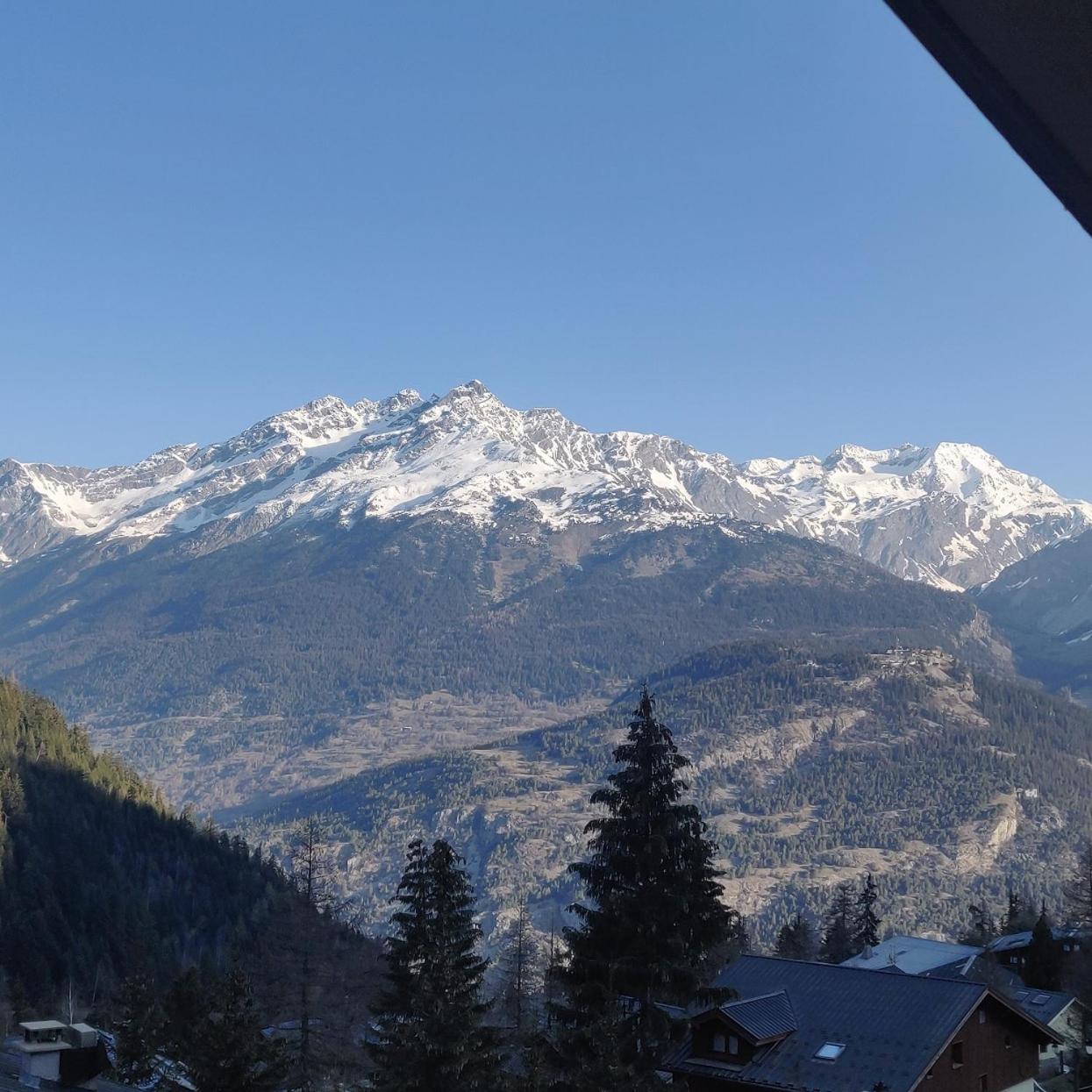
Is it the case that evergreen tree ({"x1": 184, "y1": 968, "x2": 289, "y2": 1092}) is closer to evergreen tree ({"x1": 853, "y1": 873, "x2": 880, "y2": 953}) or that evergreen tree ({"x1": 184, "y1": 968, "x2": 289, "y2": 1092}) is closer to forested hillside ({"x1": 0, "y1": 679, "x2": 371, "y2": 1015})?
forested hillside ({"x1": 0, "y1": 679, "x2": 371, "y2": 1015})

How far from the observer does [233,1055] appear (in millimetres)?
28656

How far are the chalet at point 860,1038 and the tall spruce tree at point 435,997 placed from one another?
5633 mm

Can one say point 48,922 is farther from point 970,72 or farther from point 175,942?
point 970,72

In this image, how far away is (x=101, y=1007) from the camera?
232 feet

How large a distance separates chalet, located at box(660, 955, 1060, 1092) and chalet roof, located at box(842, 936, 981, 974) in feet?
132

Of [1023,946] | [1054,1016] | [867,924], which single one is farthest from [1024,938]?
[1054,1016]

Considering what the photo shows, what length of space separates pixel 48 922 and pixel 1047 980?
7501 cm

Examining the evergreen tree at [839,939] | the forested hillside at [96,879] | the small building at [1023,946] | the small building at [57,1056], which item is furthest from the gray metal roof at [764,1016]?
the forested hillside at [96,879]

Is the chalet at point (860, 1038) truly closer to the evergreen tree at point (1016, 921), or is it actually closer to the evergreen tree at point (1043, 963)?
the evergreen tree at point (1043, 963)

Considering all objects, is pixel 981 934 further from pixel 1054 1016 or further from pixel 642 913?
pixel 642 913

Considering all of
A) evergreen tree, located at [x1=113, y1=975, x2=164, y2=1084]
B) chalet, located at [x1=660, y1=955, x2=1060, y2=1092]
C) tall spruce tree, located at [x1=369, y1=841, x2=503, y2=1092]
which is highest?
evergreen tree, located at [x1=113, y1=975, x2=164, y2=1084]

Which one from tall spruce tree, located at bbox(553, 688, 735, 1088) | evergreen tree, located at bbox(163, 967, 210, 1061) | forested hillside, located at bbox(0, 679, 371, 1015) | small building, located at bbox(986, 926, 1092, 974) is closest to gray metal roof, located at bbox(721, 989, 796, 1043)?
tall spruce tree, located at bbox(553, 688, 735, 1088)

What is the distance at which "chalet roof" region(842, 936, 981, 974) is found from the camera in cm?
7419

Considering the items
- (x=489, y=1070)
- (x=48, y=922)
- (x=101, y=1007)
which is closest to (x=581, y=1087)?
(x=489, y=1070)
